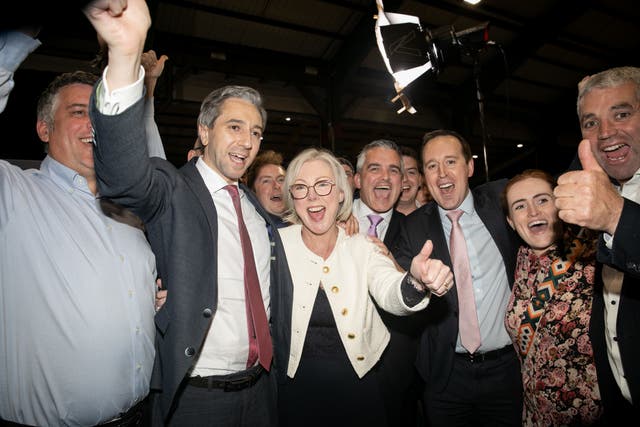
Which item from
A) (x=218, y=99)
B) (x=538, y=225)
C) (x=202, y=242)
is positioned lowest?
(x=202, y=242)

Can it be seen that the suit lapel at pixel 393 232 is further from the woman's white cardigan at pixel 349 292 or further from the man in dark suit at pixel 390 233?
the woman's white cardigan at pixel 349 292

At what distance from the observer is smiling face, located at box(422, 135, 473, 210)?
2602mm

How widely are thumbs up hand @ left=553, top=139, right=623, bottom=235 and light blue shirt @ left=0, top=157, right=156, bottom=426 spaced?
179 centimetres

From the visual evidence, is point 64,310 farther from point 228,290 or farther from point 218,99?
point 218,99

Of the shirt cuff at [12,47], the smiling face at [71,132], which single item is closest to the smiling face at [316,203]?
the smiling face at [71,132]

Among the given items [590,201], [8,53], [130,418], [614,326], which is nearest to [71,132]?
[8,53]

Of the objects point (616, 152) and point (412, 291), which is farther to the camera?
point (616, 152)

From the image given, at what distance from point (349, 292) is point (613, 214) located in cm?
123

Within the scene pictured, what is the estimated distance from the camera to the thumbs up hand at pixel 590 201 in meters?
1.25

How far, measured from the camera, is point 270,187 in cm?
366

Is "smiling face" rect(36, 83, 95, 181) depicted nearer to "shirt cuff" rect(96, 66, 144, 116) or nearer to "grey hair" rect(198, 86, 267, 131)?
"grey hair" rect(198, 86, 267, 131)

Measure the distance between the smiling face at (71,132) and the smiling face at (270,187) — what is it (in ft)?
6.53

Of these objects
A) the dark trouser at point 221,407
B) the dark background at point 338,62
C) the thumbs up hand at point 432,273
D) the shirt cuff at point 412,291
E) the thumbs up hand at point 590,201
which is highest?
the dark background at point 338,62

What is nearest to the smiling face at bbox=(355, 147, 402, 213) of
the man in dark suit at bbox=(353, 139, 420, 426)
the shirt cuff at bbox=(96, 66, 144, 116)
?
the man in dark suit at bbox=(353, 139, 420, 426)
